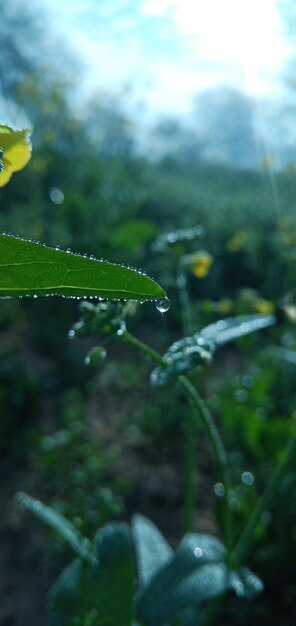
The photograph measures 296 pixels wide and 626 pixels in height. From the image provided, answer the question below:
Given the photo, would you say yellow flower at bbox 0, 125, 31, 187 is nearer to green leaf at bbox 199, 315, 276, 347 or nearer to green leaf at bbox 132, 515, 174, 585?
green leaf at bbox 199, 315, 276, 347

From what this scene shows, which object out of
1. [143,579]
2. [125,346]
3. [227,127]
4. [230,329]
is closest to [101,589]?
[143,579]

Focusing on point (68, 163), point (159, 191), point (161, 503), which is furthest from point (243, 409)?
point (159, 191)

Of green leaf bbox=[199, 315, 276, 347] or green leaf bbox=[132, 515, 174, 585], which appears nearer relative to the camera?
green leaf bbox=[199, 315, 276, 347]

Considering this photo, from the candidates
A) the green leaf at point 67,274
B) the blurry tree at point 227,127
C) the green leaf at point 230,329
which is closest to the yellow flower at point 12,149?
the green leaf at point 67,274

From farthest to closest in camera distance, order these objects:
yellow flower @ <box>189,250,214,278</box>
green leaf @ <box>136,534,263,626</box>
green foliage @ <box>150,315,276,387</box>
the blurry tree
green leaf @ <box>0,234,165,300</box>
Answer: the blurry tree < yellow flower @ <box>189,250,214,278</box> < green leaf @ <box>136,534,263,626</box> < green foliage @ <box>150,315,276,387</box> < green leaf @ <box>0,234,165,300</box>

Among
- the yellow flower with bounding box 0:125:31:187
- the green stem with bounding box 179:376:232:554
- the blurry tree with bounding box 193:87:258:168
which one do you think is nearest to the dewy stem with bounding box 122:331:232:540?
the green stem with bounding box 179:376:232:554

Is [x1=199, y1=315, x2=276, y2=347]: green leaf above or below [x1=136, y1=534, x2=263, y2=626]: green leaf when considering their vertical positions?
above

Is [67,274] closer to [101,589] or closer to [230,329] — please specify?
[230,329]
